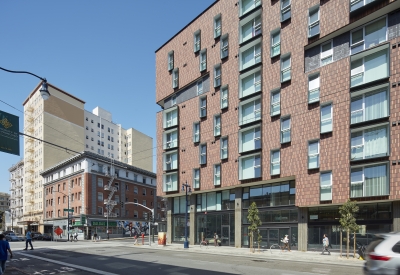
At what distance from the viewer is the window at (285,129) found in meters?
32.1

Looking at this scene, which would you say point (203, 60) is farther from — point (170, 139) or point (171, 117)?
point (170, 139)

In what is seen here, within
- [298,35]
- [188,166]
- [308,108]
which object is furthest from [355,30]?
[188,166]

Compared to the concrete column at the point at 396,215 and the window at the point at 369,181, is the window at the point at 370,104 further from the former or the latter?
the concrete column at the point at 396,215

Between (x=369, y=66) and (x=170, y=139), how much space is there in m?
26.2

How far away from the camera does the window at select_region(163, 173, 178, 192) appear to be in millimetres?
44656

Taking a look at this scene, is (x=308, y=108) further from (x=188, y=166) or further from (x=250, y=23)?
(x=188, y=166)

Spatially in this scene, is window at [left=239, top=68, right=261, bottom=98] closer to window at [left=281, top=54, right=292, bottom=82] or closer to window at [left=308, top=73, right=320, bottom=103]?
window at [left=281, top=54, right=292, bottom=82]

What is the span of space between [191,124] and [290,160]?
15.3m

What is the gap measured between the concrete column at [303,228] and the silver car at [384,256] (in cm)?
2180

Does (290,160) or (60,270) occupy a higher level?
(290,160)

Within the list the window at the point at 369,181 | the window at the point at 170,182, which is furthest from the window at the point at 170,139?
the window at the point at 369,181

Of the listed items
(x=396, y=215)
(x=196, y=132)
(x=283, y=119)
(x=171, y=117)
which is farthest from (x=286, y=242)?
(x=171, y=117)

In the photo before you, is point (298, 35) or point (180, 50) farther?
point (180, 50)

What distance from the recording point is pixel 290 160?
31406 mm
